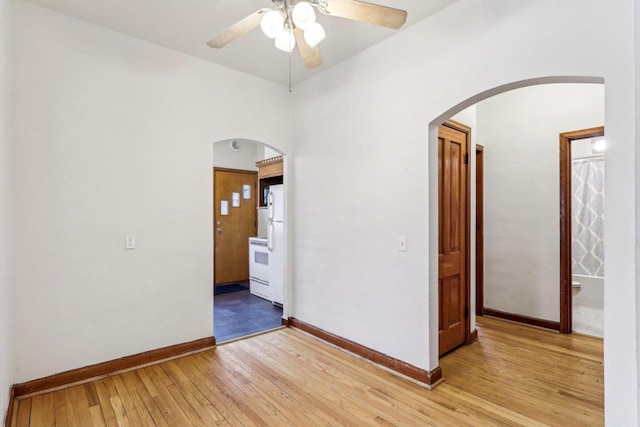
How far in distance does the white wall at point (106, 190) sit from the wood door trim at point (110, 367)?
0.05m

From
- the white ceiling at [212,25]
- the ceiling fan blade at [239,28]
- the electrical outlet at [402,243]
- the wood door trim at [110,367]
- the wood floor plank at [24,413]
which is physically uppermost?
the white ceiling at [212,25]

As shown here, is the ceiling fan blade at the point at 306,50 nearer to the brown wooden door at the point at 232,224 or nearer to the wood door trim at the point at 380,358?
the wood door trim at the point at 380,358

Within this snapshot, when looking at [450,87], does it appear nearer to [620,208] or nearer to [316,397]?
[620,208]

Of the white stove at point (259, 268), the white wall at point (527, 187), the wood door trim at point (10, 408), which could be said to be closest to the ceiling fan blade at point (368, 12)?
the white wall at point (527, 187)

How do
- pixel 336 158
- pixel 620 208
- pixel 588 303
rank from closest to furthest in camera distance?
pixel 620 208 → pixel 336 158 → pixel 588 303

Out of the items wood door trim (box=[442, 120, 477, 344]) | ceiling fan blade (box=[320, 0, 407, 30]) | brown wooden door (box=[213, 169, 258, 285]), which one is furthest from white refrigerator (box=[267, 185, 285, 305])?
ceiling fan blade (box=[320, 0, 407, 30])

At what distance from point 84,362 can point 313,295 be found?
212cm

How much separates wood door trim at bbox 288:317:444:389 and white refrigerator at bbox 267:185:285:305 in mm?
974

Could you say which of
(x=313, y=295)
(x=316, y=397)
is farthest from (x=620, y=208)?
(x=313, y=295)

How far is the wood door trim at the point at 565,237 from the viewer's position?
3.56m

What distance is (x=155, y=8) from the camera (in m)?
2.43

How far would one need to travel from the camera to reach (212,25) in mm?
2641

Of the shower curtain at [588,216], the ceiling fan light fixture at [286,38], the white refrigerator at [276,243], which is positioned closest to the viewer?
the ceiling fan light fixture at [286,38]

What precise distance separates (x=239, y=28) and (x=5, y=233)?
1.96 meters
